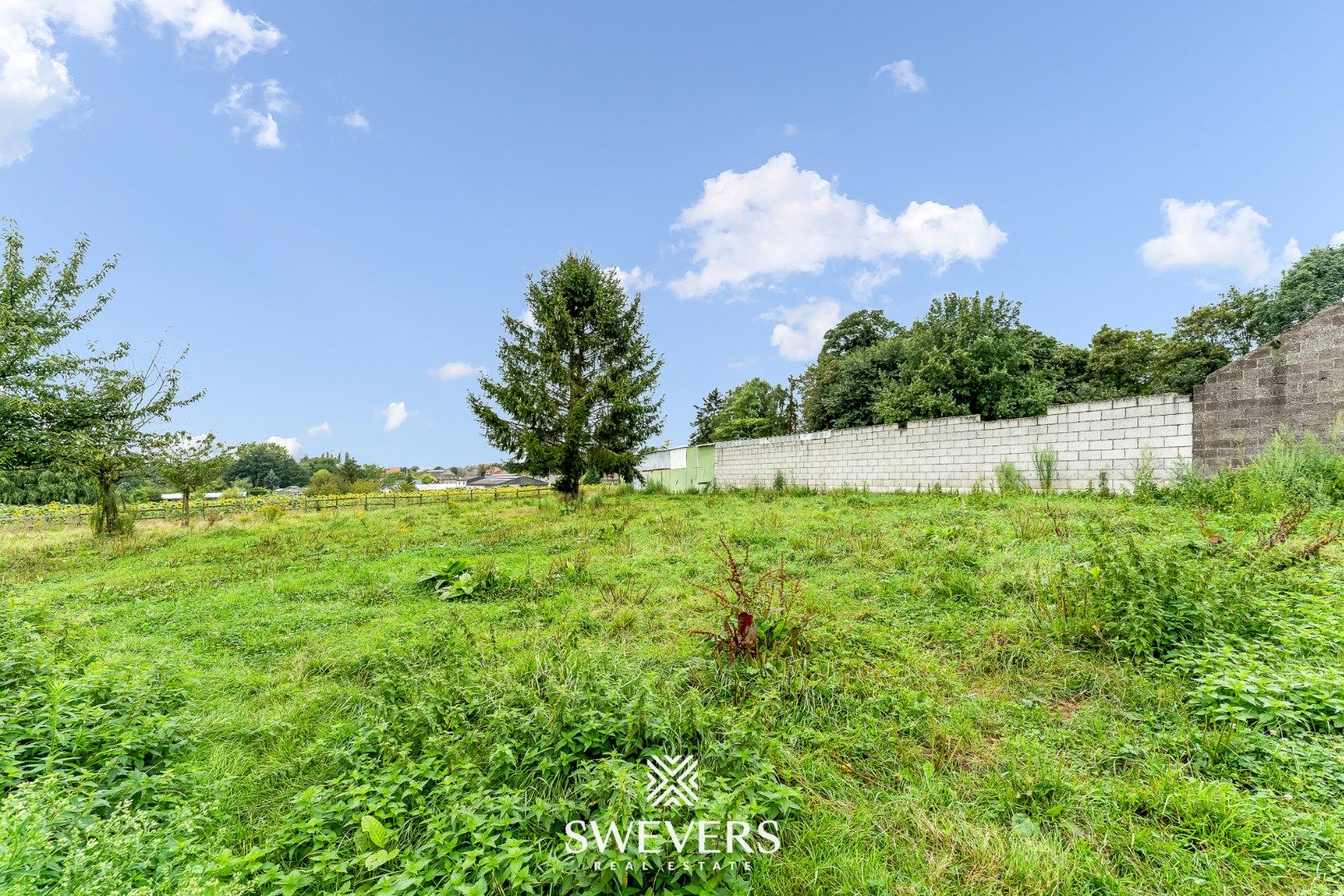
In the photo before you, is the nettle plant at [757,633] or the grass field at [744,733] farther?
the nettle plant at [757,633]

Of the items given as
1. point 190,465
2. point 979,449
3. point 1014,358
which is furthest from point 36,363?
point 1014,358

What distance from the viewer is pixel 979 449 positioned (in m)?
11.5

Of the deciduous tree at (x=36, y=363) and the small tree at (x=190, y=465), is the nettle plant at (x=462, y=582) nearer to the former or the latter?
the deciduous tree at (x=36, y=363)

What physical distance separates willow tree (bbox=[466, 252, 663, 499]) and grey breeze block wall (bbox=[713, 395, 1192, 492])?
4.92 metres

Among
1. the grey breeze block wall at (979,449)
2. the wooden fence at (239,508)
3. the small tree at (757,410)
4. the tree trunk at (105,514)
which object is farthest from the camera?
the small tree at (757,410)

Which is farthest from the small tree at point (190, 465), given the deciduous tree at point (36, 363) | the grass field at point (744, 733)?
the grass field at point (744, 733)

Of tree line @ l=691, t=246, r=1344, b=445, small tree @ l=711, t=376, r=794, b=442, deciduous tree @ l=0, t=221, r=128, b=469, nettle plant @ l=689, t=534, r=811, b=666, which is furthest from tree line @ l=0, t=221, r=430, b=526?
small tree @ l=711, t=376, r=794, b=442

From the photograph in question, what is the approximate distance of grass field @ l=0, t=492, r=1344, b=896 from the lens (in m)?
1.65

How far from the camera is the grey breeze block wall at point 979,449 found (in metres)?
8.67

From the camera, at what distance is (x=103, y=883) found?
1475mm

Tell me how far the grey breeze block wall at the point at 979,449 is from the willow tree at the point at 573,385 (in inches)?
194

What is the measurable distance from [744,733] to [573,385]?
15090mm

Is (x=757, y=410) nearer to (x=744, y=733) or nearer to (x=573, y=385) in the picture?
(x=573, y=385)

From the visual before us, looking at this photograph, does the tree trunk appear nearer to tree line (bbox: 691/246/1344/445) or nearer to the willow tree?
the willow tree
